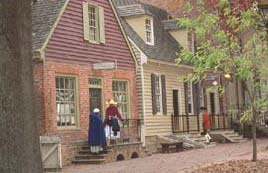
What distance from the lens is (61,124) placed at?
2173cm

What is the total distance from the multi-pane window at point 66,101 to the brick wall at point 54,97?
0.21 m

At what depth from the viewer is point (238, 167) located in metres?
16.3

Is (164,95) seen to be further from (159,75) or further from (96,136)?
(96,136)

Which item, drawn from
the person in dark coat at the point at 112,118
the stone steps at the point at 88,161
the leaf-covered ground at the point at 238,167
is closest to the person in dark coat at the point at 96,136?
the stone steps at the point at 88,161

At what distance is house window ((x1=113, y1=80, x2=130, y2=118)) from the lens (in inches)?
1008

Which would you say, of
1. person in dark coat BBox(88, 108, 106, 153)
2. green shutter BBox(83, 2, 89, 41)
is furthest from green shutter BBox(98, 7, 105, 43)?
person in dark coat BBox(88, 108, 106, 153)

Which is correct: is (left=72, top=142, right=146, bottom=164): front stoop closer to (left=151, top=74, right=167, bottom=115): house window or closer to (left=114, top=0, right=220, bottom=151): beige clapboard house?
(left=114, top=0, right=220, bottom=151): beige clapboard house

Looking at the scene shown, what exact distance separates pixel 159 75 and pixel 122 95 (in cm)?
346

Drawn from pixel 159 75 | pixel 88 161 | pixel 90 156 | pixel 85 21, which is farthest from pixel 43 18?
pixel 159 75

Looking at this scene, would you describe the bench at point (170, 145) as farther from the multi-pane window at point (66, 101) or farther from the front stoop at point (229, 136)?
the front stoop at point (229, 136)

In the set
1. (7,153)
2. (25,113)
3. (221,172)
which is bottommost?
(221,172)

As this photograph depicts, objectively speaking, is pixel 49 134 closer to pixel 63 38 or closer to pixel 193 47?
pixel 63 38

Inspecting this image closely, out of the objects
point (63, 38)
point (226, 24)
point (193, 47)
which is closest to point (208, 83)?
point (193, 47)

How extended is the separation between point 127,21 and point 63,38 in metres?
8.50
